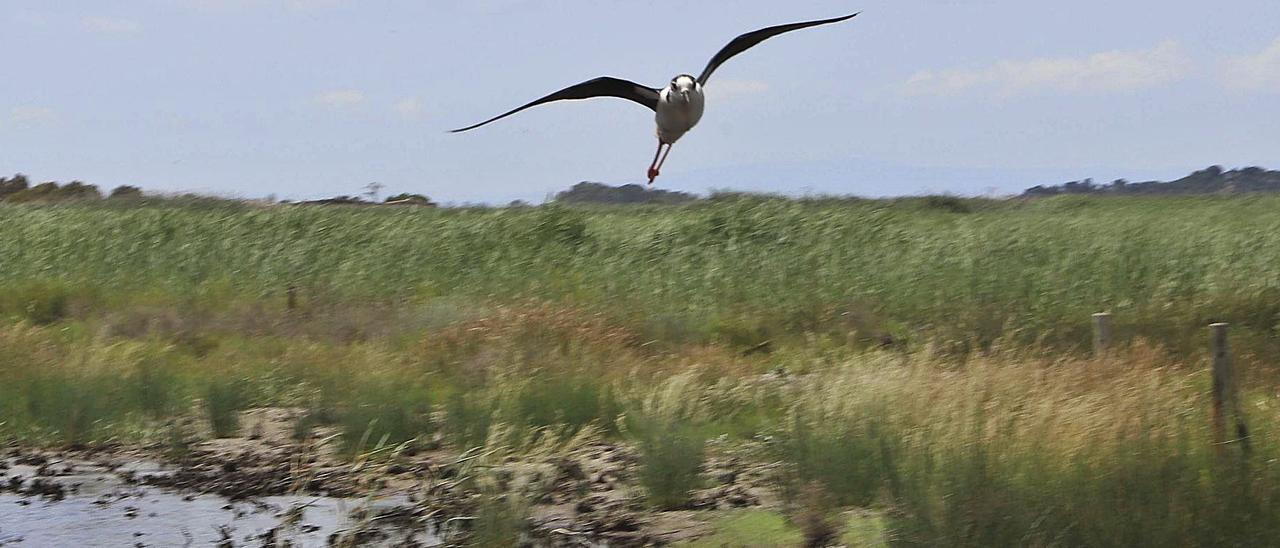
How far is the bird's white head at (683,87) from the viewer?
29.0ft

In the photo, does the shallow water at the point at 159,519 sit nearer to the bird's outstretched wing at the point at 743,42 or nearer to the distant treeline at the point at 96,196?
the bird's outstretched wing at the point at 743,42

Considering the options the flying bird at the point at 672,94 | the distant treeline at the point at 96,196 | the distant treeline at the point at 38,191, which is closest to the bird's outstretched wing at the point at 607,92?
the flying bird at the point at 672,94

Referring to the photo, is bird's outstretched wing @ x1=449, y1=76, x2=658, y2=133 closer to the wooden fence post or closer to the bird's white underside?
the bird's white underside

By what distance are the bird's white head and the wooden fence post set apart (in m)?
3.13

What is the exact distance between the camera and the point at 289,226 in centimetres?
2617

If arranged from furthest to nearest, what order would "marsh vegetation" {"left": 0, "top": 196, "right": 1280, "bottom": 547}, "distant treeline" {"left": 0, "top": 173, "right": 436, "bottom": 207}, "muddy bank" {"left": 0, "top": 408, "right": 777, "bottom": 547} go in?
"distant treeline" {"left": 0, "top": 173, "right": 436, "bottom": 207}, "muddy bank" {"left": 0, "top": 408, "right": 777, "bottom": 547}, "marsh vegetation" {"left": 0, "top": 196, "right": 1280, "bottom": 547}

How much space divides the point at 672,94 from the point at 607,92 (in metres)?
0.57

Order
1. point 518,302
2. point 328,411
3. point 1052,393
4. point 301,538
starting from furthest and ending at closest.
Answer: point 518,302
point 328,411
point 301,538
point 1052,393

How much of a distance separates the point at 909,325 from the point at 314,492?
8.48m

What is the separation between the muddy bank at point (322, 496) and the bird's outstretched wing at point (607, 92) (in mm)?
2170

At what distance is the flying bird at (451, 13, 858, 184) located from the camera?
885 centimetres

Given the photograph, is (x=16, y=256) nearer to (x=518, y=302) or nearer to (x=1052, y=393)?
(x=518, y=302)

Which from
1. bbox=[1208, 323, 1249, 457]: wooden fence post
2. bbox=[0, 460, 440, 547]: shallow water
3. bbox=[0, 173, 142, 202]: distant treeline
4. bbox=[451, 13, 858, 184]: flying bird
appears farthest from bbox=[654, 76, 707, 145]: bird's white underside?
bbox=[0, 173, 142, 202]: distant treeline

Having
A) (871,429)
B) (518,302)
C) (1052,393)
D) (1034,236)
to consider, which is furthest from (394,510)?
(1034,236)
